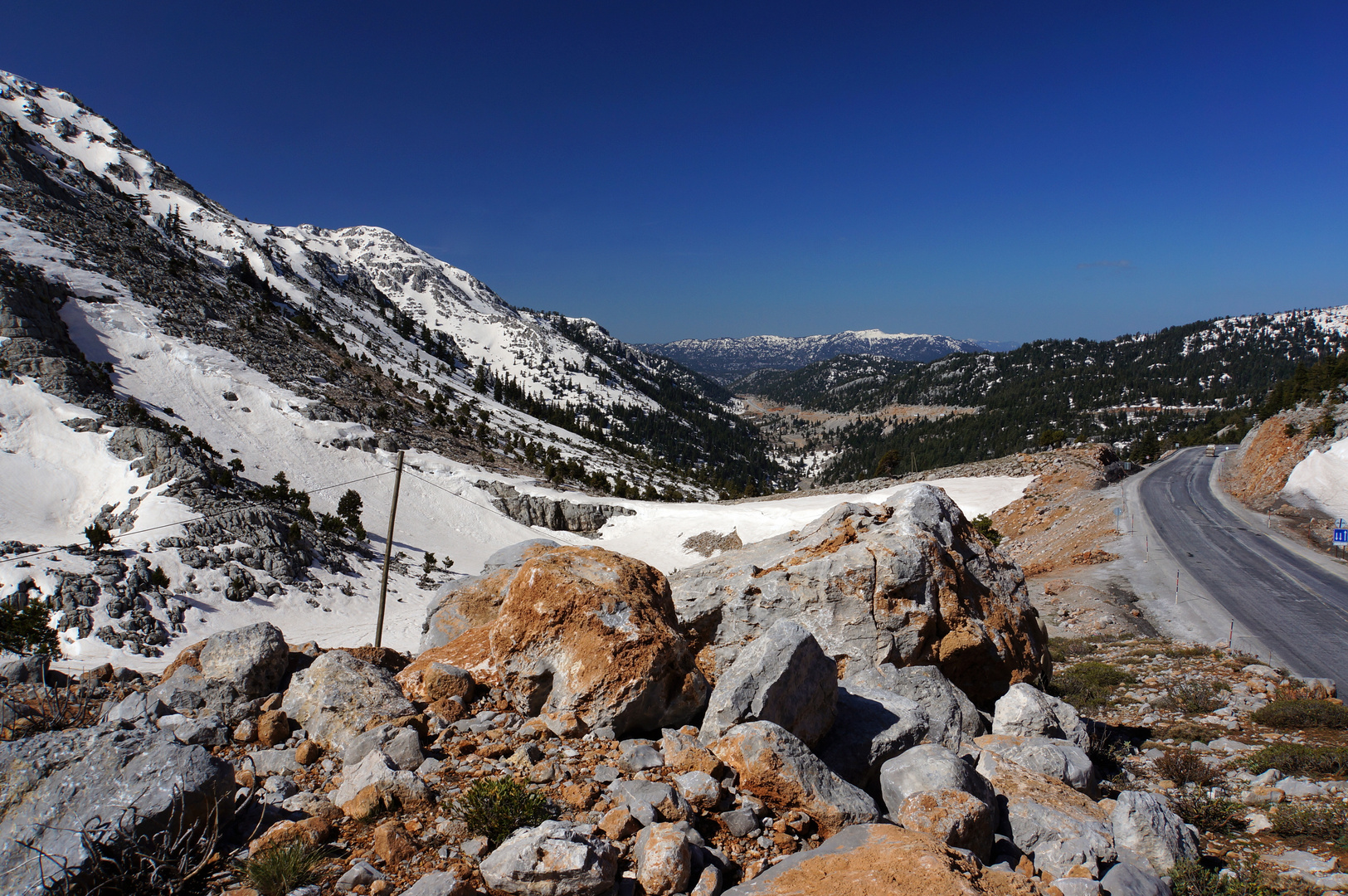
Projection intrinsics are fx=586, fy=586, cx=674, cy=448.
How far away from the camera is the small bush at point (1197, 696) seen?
12.6m

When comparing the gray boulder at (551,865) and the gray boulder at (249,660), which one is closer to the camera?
the gray boulder at (551,865)

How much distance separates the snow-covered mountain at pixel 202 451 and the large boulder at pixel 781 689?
22.5 meters

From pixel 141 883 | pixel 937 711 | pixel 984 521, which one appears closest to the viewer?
pixel 141 883

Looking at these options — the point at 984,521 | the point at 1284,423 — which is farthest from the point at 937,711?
the point at 1284,423

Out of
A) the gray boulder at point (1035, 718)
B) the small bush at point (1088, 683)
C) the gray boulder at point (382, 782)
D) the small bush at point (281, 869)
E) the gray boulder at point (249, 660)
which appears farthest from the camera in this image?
the small bush at point (1088, 683)

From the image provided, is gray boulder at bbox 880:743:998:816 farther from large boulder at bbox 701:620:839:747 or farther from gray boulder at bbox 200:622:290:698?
gray boulder at bbox 200:622:290:698

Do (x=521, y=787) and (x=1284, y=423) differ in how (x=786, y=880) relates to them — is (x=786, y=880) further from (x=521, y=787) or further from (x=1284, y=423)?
(x=1284, y=423)

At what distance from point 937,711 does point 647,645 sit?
4.69 meters

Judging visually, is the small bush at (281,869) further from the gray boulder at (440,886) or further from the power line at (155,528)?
the power line at (155,528)

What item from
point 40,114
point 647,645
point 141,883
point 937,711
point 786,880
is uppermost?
point 40,114

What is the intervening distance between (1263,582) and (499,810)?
116 feet

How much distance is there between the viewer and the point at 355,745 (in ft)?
21.3

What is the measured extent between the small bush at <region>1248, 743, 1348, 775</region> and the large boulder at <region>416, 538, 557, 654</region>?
40.6 feet

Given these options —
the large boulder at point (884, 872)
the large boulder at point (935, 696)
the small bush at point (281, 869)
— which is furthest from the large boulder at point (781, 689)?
the small bush at point (281, 869)
